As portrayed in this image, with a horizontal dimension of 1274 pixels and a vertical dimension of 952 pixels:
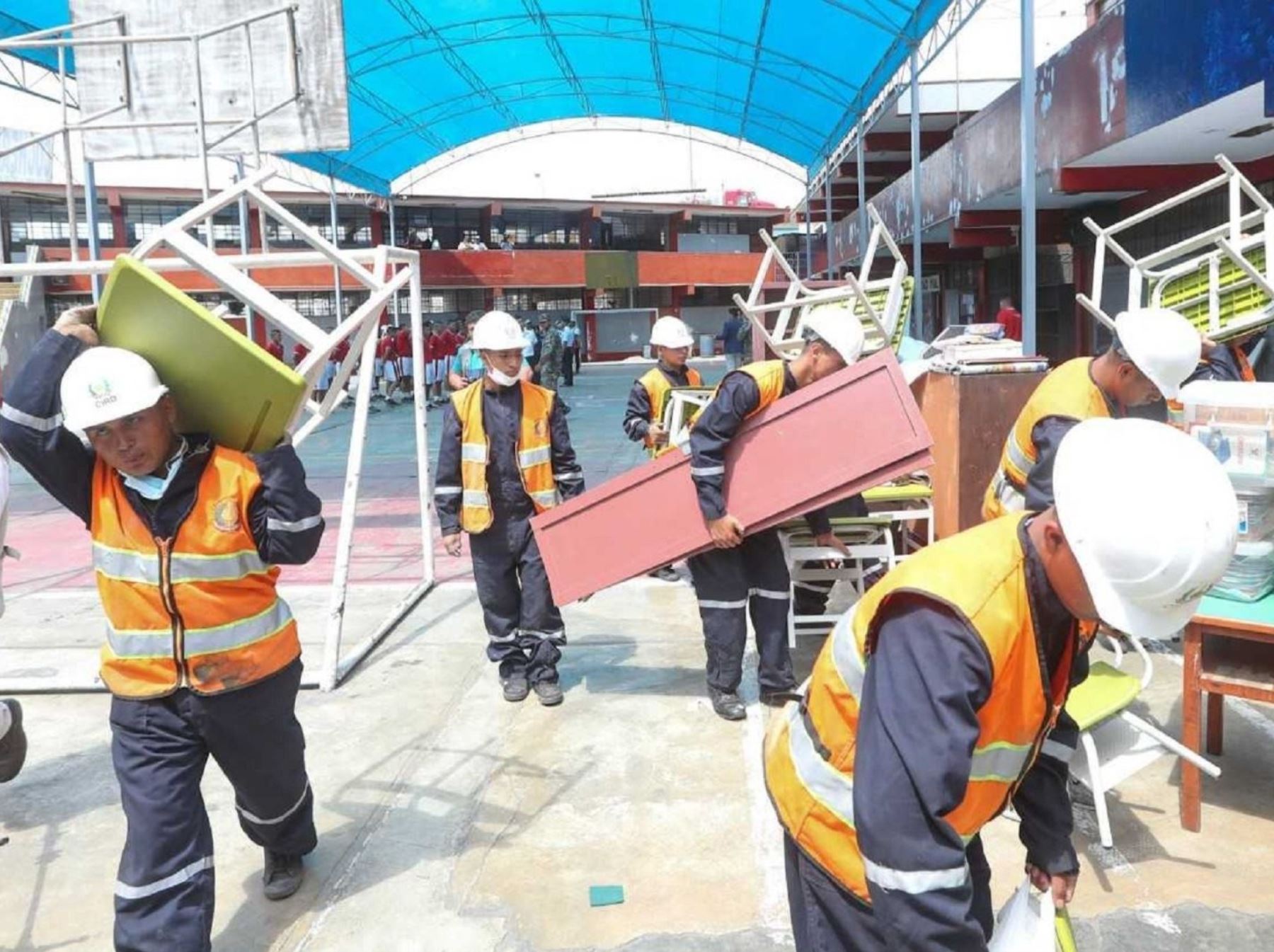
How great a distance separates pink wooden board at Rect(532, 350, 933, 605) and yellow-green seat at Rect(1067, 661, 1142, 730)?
1.12 meters

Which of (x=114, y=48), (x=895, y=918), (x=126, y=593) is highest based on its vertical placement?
(x=114, y=48)

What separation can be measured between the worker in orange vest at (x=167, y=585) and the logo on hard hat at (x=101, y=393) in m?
0.06

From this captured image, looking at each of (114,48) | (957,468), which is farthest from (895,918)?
(114,48)

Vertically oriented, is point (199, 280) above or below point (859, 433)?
above

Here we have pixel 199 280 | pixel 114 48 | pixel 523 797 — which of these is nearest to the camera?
pixel 523 797

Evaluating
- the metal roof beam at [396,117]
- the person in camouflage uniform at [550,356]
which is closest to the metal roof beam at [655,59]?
the metal roof beam at [396,117]

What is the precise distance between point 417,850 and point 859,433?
230cm

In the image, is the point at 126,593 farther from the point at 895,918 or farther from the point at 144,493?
the point at 895,918

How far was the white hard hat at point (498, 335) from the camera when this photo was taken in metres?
4.41

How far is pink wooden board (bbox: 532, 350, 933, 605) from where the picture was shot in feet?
13.4

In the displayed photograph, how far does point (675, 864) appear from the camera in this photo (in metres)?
3.14

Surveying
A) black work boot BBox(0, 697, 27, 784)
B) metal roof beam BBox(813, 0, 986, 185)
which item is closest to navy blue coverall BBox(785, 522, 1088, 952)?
black work boot BBox(0, 697, 27, 784)

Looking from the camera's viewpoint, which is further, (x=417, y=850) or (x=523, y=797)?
(x=523, y=797)

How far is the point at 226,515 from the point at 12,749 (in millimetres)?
1234
